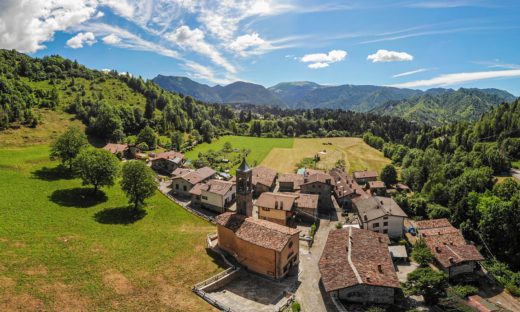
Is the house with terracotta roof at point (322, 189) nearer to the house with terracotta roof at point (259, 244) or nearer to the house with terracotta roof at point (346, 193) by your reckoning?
the house with terracotta roof at point (346, 193)

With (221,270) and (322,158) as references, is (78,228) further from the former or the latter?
(322,158)

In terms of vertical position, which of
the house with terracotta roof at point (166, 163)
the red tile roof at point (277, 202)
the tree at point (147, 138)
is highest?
the tree at point (147, 138)

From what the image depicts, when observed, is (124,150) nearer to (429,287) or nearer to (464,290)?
(429,287)

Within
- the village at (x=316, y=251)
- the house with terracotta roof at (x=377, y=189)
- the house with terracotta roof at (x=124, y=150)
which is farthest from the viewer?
the house with terracotta roof at (x=124, y=150)

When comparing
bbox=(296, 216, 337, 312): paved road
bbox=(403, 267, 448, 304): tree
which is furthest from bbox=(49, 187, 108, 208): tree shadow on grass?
bbox=(403, 267, 448, 304): tree

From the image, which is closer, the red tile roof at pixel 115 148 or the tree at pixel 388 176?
the red tile roof at pixel 115 148

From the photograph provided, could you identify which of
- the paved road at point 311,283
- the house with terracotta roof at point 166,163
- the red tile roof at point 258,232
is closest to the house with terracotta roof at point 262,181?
the house with terracotta roof at point 166,163

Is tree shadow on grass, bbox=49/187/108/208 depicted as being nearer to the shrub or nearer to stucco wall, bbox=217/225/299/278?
stucco wall, bbox=217/225/299/278
